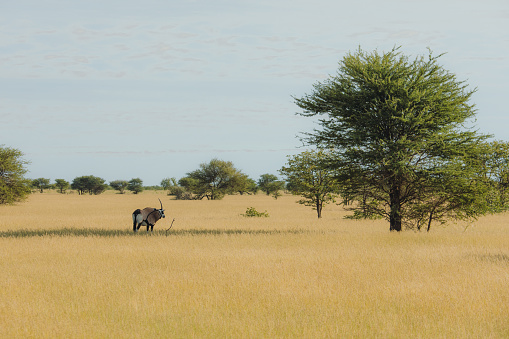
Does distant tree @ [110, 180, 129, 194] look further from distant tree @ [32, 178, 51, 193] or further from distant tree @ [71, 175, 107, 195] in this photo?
distant tree @ [32, 178, 51, 193]

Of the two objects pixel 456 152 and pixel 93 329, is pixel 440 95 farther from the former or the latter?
pixel 93 329

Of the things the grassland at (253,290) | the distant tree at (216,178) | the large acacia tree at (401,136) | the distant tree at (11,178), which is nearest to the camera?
the grassland at (253,290)

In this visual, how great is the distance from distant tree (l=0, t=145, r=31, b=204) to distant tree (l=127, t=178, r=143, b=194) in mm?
83284

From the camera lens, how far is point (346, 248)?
17484mm

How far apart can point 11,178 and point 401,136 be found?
39.7m

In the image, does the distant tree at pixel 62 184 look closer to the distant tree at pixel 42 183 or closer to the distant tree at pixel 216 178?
the distant tree at pixel 42 183

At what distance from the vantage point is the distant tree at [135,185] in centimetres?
13025

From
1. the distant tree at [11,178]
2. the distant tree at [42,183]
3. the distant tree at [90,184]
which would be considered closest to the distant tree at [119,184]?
the distant tree at [90,184]

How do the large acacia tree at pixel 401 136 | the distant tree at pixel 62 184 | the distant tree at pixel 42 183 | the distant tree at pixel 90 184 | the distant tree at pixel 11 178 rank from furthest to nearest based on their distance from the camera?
the distant tree at pixel 42 183 < the distant tree at pixel 62 184 < the distant tree at pixel 90 184 < the distant tree at pixel 11 178 < the large acacia tree at pixel 401 136

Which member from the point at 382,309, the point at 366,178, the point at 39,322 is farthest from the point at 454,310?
the point at 366,178

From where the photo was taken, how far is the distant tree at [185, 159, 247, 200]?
85438 millimetres

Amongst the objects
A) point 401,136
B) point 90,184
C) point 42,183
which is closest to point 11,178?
point 401,136

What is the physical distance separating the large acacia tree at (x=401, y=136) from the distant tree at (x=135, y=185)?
114 m

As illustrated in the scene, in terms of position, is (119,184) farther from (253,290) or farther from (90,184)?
(253,290)
